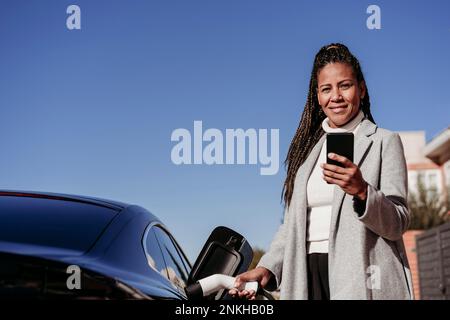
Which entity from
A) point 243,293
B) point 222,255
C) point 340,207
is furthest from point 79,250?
point 222,255

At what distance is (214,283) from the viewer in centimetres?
279

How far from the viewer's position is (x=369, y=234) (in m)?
2.52

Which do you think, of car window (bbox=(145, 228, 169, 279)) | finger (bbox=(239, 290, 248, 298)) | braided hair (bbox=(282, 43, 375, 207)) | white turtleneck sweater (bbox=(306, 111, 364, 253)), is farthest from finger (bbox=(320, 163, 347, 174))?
car window (bbox=(145, 228, 169, 279))

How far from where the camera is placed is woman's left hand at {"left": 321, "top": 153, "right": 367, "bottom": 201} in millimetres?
2316

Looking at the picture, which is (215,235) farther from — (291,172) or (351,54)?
(351,54)

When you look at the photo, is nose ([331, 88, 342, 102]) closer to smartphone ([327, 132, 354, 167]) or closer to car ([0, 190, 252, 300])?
smartphone ([327, 132, 354, 167])

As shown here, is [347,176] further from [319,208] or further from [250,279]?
[250,279]

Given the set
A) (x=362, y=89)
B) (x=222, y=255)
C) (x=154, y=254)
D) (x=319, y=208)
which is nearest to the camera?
(x=319, y=208)

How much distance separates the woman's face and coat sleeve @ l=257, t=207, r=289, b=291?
1.37 feet

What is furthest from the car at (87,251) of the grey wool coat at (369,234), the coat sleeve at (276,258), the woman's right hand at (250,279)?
the grey wool coat at (369,234)

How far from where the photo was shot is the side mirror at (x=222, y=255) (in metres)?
3.37

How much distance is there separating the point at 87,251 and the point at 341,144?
0.94 metres

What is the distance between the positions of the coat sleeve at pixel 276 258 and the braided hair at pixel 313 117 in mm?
121
